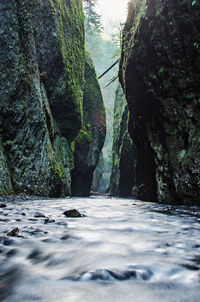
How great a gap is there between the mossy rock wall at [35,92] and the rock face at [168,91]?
356 centimetres

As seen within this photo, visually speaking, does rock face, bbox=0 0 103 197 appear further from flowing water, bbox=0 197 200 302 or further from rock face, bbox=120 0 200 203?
flowing water, bbox=0 197 200 302

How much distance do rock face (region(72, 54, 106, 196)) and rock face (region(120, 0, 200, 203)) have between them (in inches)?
308

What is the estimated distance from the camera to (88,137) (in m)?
15.7

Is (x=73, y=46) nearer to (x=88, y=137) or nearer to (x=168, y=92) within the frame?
(x=88, y=137)

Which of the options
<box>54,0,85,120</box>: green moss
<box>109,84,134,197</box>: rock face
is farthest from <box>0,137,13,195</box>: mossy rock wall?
<box>109,84,134,197</box>: rock face

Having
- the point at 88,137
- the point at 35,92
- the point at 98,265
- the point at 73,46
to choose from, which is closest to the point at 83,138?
the point at 88,137

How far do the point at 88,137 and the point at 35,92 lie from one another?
7.93 meters

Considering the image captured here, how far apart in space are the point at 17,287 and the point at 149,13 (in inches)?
299

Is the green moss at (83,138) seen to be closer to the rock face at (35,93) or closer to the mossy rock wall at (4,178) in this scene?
the rock face at (35,93)

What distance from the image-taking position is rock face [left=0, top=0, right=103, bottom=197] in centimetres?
677

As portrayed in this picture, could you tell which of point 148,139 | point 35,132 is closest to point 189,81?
point 148,139

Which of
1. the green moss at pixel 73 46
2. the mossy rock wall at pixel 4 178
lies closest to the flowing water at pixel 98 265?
the mossy rock wall at pixel 4 178

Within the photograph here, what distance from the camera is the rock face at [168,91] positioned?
552 centimetres

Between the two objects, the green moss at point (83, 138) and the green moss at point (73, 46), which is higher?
the green moss at point (73, 46)
